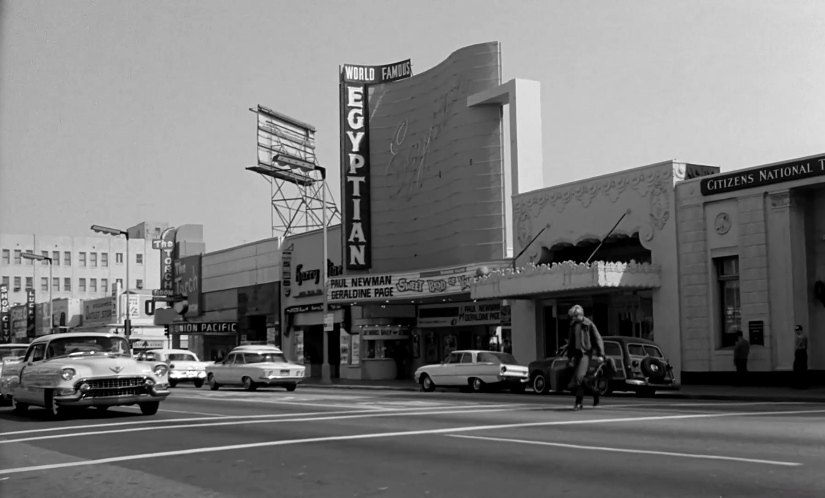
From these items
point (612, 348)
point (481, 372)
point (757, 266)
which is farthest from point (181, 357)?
point (757, 266)

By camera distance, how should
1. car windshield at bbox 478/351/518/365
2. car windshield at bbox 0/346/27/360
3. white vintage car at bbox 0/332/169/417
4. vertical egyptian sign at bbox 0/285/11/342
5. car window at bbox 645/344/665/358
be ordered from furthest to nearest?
vertical egyptian sign at bbox 0/285/11/342
car windshield at bbox 478/351/518/365
car window at bbox 645/344/665/358
car windshield at bbox 0/346/27/360
white vintage car at bbox 0/332/169/417

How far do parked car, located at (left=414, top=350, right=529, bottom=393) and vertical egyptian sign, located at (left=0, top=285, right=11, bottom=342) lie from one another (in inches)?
2929

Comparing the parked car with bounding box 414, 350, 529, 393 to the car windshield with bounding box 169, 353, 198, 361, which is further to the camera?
the car windshield with bounding box 169, 353, 198, 361

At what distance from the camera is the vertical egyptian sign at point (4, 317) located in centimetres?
9375

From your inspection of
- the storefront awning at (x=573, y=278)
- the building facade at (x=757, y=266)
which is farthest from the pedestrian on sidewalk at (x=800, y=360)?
the storefront awning at (x=573, y=278)

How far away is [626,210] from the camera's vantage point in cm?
3381

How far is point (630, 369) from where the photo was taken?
25.6m

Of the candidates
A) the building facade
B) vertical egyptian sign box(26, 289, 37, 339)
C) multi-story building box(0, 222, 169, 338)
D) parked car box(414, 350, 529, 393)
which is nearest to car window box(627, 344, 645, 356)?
parked car box(414, 350, 529, 393)

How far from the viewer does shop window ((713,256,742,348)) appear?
101 ft

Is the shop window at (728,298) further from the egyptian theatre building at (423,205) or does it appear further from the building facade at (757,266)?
the egyptian theatre building at (423,205)

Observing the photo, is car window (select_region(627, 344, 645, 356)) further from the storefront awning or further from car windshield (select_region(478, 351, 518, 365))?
the storefront awning

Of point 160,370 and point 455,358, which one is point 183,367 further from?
point 160,370

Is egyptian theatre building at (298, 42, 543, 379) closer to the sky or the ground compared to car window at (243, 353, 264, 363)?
closer to the sky

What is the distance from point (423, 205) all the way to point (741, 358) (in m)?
18.8
